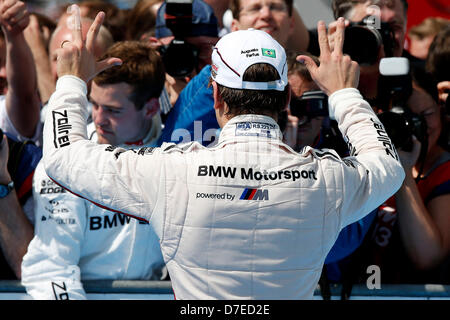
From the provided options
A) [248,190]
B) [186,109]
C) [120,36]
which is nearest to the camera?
[248,190]

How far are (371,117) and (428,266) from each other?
106 centimetres

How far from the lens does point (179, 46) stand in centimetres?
320

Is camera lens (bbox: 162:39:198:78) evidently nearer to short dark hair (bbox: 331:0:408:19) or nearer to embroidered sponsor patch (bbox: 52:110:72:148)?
short dark hair (bbox: 331:0:408:19)

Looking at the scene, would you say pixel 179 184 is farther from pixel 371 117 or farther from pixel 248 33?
pixel 371 117

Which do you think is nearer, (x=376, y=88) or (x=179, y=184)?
(x=179, y=184)

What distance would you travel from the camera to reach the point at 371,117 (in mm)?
2191

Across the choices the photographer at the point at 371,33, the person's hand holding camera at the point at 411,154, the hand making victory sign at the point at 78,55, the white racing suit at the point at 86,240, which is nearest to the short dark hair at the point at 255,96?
the hand making victory sign at the point at 78,55

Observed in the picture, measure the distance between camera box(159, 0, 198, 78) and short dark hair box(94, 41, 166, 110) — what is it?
11cm

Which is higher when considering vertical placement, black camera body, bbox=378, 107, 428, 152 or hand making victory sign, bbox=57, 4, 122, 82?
hand making victory sign, bbox=57, 4, 122, 82

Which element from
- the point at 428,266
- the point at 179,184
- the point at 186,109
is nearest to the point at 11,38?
the point at 186,109

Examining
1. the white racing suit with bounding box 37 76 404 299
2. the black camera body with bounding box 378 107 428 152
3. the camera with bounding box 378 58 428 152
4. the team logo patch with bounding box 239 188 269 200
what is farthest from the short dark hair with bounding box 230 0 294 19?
the team logo patch with bounding box 239 188 269 200

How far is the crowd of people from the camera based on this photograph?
6.54 feet

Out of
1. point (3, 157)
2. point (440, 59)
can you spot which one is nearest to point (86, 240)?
point (3, 157)

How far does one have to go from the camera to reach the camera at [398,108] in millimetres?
2729
